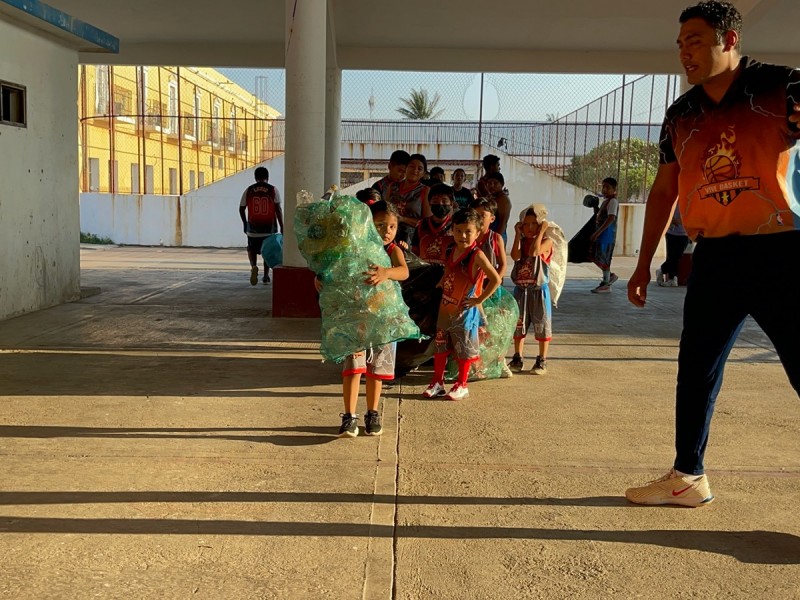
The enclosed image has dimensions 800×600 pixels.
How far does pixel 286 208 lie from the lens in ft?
27.1

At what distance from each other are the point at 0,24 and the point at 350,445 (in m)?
6.17

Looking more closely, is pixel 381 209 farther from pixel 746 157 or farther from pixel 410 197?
pixel 410 197

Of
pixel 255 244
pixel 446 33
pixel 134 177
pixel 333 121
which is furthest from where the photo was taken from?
pixel 134 177

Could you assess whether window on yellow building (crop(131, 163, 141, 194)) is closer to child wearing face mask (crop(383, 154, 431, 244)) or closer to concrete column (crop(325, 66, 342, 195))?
concrete column (crop(325, 66, 342, 195))

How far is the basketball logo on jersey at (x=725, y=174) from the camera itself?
3.02 m

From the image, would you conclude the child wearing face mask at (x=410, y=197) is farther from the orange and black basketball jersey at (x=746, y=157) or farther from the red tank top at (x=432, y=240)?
the orange and black basketball jersey at (x=746, y=157)

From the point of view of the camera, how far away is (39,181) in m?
8.52

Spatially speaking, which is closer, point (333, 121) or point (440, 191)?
point (440, 191)

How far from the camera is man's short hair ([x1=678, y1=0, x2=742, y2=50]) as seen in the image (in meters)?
3.04

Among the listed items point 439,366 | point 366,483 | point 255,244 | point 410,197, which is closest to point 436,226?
point 410,197

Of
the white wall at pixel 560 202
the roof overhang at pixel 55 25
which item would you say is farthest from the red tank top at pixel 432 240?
the white wall at pixel 560 202

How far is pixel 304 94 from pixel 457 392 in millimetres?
4038

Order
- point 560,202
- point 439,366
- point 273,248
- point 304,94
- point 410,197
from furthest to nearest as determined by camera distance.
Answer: point 560,202 < point 273,248 < point 304,94 < point 410,197 < point 439,366

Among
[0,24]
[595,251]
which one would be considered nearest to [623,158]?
[595,251]
